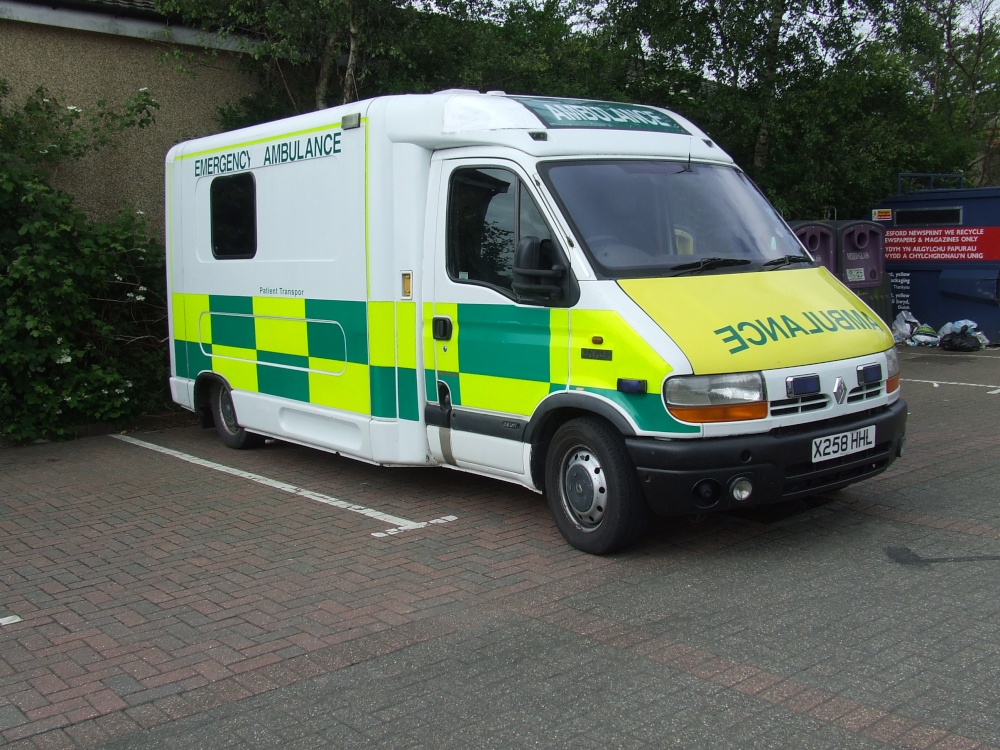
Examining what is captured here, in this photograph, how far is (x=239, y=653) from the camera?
4363 millimetres

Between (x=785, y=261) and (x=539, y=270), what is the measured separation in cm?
155

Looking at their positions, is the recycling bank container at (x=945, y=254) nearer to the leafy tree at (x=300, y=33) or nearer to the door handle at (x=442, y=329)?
the leafy tree at (x=300, y=33)

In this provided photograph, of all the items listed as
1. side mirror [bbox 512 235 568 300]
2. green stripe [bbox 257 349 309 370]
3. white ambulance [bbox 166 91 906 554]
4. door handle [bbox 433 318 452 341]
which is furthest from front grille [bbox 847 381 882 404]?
green stripe [bbox 257 349 309 370]

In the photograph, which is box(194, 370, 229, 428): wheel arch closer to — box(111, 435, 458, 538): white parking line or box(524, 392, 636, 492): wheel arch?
box(111, 435, 458, 538): white parking line

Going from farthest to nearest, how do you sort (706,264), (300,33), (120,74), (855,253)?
1. (855,253)
2. (120,74)
3. (300,33)
4. (706,264)

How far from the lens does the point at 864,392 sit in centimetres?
555

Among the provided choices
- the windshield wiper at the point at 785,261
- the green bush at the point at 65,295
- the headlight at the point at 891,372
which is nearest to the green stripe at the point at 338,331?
the windshield wiper at the point at 785,261

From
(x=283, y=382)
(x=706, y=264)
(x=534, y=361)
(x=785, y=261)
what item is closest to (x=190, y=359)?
(x=283, y=382)

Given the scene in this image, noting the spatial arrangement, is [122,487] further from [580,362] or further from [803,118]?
[803,118]

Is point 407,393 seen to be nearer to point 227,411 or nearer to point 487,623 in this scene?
point 487,623

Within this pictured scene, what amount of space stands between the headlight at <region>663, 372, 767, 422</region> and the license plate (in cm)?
47

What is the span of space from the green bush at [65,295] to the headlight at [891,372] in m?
6.63

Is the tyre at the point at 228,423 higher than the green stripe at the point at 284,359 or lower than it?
lower

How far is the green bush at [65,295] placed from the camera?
882 cm
